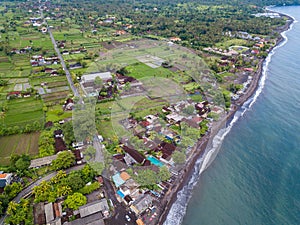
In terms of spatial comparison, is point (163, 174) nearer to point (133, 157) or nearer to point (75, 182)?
point (133, 157)

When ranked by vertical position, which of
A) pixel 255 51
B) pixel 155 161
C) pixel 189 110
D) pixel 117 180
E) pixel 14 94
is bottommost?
pixel 255 51

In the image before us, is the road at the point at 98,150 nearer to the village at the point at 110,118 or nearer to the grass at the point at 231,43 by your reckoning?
the village at the point at 110,118

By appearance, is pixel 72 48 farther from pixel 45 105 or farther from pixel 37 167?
pixel 37 167

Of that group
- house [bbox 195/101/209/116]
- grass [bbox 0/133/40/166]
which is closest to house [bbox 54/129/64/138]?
grass [bbox 0/133/40/166]

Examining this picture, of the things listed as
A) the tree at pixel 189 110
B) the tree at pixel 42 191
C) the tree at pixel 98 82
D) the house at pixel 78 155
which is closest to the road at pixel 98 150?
the house at pixel 78 155

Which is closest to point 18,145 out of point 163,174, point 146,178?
point 146,178
